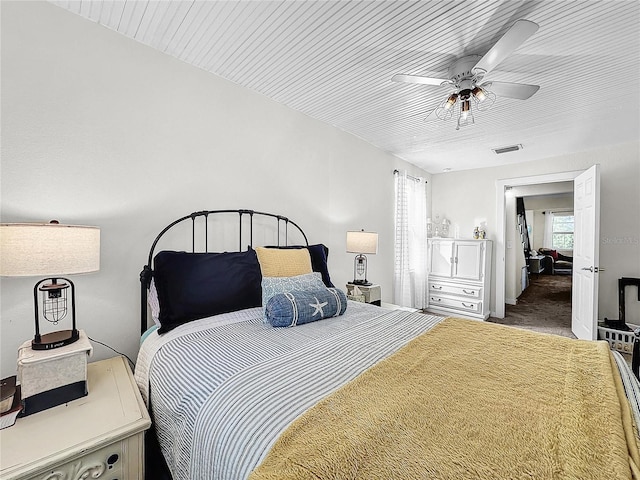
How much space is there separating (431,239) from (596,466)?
181 inches

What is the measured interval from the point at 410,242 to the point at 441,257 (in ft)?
2.29

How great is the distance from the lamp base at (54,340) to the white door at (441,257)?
15.6ft

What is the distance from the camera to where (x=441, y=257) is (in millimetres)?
4957

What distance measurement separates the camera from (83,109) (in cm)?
173

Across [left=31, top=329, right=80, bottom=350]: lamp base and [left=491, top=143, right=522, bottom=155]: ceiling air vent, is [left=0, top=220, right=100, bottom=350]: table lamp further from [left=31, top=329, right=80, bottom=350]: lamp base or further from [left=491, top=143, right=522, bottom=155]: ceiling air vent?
[left=491, top=143, right=522, bottom=155]: ceiling air vent

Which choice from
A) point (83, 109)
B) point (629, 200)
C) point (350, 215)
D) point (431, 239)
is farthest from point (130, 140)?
point (629, 200)

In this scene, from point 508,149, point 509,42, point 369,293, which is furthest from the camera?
point 508,149

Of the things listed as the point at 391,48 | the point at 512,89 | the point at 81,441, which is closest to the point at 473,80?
the point at 512,89

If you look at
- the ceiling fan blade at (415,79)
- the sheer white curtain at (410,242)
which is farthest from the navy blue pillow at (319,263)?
the sheer white curtain at (410,242)

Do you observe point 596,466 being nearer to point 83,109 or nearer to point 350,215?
point 83,109

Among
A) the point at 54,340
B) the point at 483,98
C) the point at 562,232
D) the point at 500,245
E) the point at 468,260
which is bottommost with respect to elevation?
→ the point at 54,340

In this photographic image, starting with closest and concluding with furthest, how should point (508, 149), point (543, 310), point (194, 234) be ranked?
1. point (194, 234)
2. point (508, 149)
3. point (543, 310)

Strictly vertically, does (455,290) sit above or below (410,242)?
below

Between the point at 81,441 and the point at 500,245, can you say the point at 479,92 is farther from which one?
the point at 500,245
